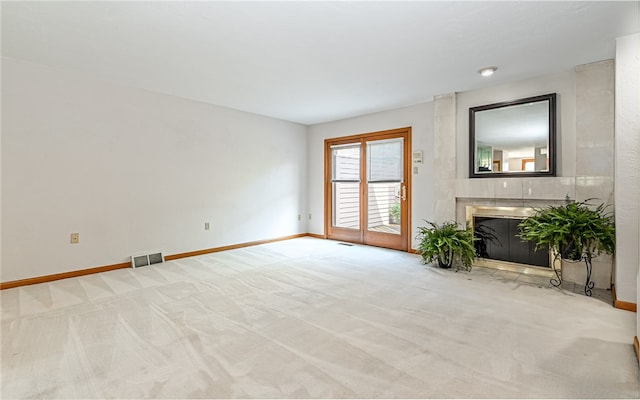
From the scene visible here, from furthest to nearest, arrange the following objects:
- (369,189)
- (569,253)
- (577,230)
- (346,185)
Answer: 1. (346,185)
2. (369,189)
3. (569,253)
4. (577,230)

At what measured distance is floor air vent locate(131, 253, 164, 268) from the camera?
4.18 meters

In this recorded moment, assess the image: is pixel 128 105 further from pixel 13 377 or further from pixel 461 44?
pixel 461 44

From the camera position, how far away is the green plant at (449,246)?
398cm

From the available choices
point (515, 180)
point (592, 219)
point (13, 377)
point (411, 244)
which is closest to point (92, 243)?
point (13, 377)

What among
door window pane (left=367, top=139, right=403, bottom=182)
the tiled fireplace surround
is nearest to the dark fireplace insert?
the tiled fireplace surround

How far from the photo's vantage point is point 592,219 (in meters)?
3.09

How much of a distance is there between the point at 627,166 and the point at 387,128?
10.5ft

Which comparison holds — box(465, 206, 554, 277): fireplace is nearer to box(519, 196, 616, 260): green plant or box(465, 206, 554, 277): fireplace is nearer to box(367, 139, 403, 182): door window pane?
box(519, 196, 616, 260): green plant

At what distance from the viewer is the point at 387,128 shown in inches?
213

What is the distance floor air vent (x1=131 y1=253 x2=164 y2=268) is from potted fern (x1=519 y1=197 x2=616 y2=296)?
15.4ft

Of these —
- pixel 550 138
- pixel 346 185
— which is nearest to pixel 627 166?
pixel 550 138

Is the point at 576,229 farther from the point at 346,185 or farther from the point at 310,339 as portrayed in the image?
the point at 346,185

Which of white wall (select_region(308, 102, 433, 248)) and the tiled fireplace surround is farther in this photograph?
white wall (select_region(308, 102, 433, 248))

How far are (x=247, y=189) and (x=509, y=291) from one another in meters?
4.21
